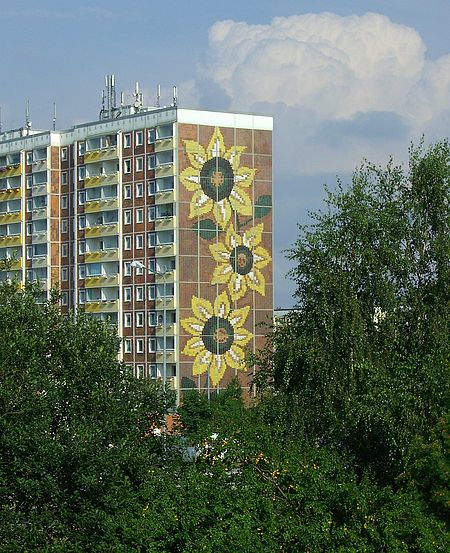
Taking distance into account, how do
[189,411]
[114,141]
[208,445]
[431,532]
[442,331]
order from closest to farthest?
[431,532] < [208,445] < [442,331] < [189,411] < [114,141]

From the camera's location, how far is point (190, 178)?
376ft

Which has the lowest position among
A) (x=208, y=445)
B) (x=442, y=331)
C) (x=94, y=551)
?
(x=94, y=551)

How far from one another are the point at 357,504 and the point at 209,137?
81.1 m

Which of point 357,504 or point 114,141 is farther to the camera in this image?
point 114,141

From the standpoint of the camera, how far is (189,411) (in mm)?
76688

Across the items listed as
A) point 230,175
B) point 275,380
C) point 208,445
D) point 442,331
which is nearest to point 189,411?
point 275,380

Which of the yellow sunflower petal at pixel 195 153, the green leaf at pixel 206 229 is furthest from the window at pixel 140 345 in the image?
the yellow sunflower petal at pixel 195 153

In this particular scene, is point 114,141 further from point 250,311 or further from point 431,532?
point 431,532

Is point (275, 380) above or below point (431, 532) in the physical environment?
above

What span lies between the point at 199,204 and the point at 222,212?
2342 mm

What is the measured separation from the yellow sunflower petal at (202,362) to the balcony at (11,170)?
34289mm

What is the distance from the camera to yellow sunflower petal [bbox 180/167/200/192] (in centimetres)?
11444

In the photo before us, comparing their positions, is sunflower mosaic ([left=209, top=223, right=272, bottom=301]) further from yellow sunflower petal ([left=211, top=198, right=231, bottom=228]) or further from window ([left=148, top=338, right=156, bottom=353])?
window ([left=148, top=338, right=156, bottom=353])

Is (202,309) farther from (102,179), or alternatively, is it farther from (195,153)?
(102,179)
